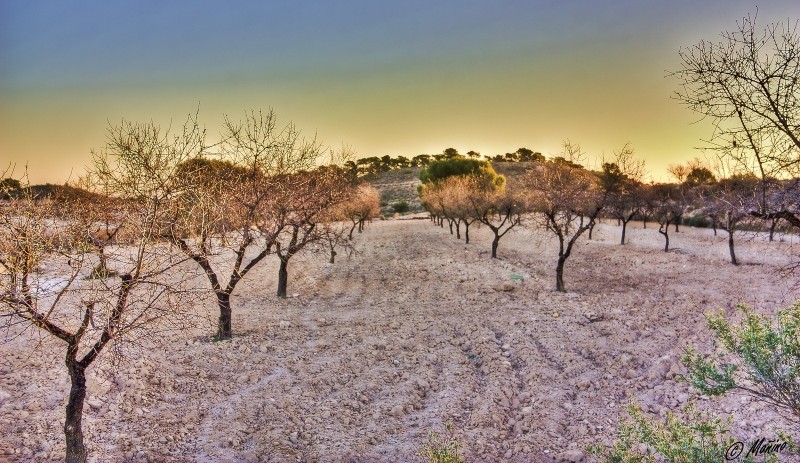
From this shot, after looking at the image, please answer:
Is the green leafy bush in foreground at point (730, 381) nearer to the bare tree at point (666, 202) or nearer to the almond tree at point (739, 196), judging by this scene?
the almond tree at point (739, 196)

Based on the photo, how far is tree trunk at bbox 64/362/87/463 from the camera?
6.97m

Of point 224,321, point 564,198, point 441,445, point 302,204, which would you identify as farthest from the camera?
point 564,198

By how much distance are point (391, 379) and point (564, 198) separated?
13.6 metres

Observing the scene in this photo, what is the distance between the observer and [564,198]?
21312mm

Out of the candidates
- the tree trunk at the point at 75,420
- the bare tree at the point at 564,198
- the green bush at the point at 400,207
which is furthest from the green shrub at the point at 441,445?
the green bush at the point at 400,207

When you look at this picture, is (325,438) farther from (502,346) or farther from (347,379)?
(502,346)

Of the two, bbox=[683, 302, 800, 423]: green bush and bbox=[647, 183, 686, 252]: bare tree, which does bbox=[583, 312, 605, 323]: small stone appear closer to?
bbox=[683, 302, 800, 423]: green bush

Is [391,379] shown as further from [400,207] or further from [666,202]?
[400,207]

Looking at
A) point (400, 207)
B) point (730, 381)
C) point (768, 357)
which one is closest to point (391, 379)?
point (730, 381)

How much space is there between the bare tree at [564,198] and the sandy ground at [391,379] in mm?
2839

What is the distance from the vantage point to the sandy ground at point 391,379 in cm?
822

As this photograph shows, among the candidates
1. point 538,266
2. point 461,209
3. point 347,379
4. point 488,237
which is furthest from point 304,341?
point 488,237

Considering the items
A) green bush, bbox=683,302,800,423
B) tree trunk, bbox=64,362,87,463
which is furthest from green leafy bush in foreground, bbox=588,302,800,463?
tree trunk, bbox=64,362,87,463

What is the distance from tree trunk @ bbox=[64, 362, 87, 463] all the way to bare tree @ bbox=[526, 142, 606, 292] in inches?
665
